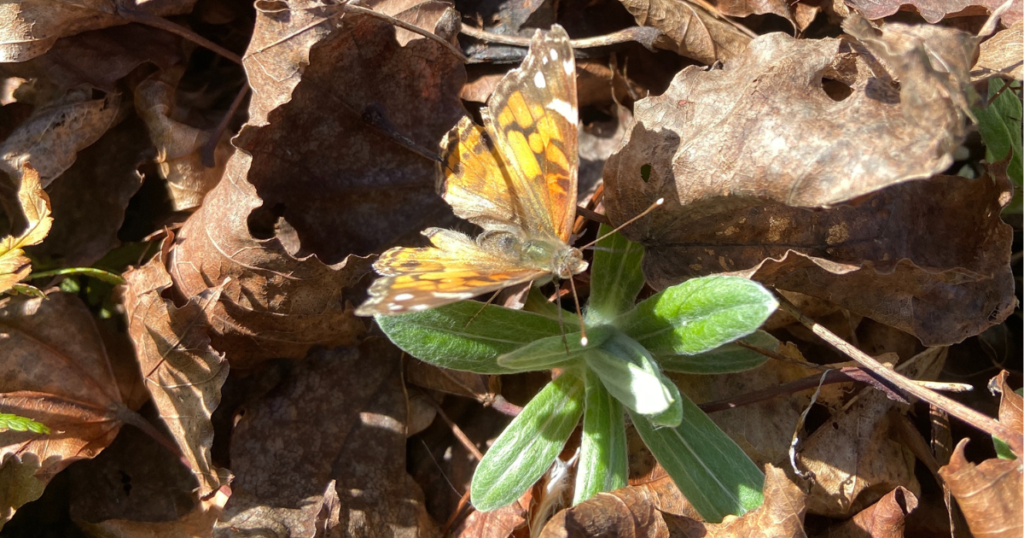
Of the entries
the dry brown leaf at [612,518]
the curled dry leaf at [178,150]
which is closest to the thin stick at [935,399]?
the dry brown leaf at [612,518]

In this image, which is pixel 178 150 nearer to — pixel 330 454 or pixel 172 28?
pixel 172 28

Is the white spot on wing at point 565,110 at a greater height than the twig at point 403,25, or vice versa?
the twig at point 403,25

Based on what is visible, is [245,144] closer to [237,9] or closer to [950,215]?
[237,9]

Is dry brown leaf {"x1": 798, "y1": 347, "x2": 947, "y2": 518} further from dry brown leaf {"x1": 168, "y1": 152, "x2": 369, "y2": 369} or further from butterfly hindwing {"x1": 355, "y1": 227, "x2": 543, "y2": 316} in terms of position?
dry brown leaf {"x1": 168, "y1": 152, "x2": 369, "y2": 369}

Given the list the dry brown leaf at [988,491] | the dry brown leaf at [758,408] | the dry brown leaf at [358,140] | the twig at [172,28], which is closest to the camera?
the dry brown leaf at [988,491]

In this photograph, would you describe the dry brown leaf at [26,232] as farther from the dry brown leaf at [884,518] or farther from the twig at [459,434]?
the dry brown leaf at [884,518]

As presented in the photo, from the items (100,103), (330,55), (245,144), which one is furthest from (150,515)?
(330,55)

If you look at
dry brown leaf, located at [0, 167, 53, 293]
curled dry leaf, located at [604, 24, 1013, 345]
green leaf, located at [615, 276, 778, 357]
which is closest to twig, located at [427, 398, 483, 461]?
green leaf, located at [615, 276, 778, 357]
